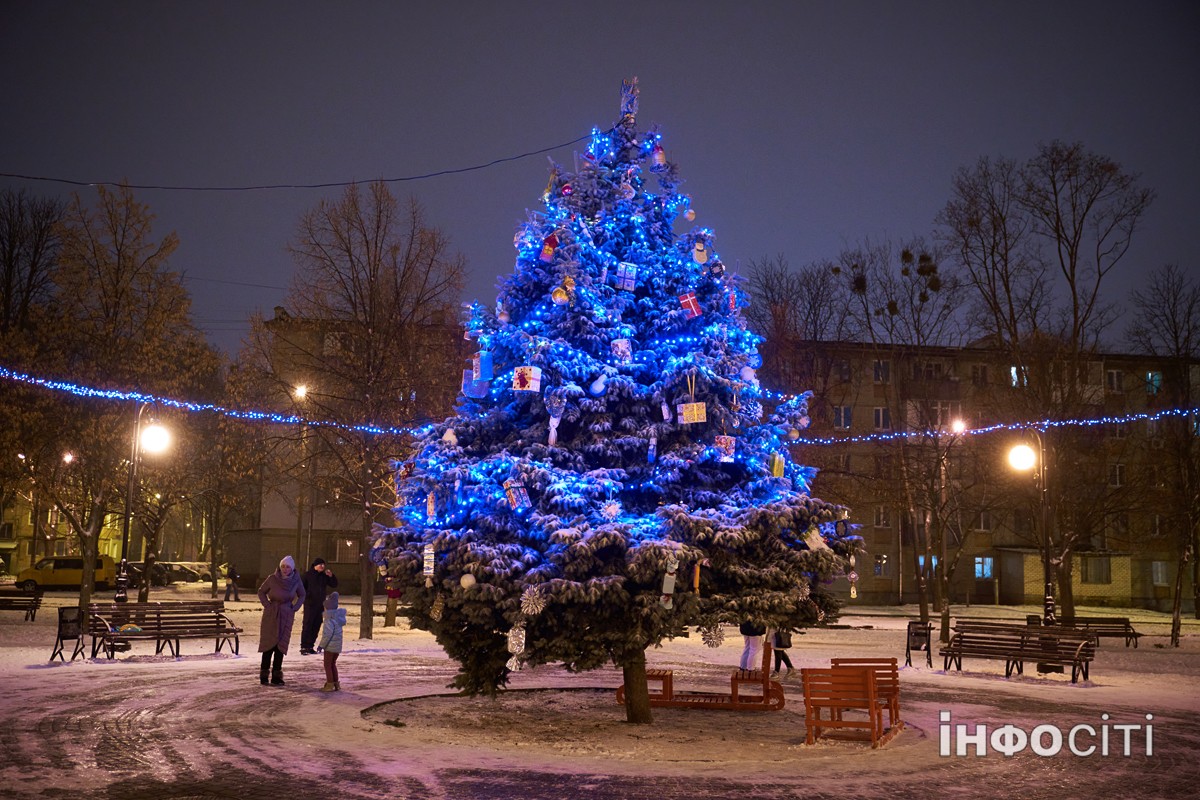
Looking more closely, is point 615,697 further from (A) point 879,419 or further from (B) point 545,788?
(A) point 879,419

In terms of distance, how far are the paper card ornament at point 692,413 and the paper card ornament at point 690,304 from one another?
4.50 feet

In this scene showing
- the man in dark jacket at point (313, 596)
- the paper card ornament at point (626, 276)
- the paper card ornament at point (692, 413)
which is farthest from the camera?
the man in dark jacket at point (313, 596)

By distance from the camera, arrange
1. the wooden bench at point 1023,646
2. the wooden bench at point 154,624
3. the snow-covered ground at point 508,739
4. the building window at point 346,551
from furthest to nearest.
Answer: the building window at point 346,551 → the wooden bench at point 154,624 → the wooden bench at point 1023,646 → the snow-covered ground at point 508,739

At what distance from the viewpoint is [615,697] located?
15.6 m

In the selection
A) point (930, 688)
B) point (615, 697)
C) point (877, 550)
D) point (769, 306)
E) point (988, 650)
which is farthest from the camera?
point (877, 550)

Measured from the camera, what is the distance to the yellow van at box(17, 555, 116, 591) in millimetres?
53000

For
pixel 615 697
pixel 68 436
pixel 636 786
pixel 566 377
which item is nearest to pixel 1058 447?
pixel 615 697

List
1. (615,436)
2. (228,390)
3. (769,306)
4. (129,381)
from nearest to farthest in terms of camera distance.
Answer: (615,436) → (129,381) → (228,390) → (769,306)

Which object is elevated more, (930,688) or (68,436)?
(68,436)

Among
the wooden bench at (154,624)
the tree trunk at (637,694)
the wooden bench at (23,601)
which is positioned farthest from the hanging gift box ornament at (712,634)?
the wooden bench at (23,601)

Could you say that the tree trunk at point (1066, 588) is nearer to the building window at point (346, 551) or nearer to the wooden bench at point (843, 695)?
the wooden bench at point (843, 695)

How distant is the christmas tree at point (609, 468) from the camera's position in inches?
481

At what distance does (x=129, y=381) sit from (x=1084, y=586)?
2000 inches

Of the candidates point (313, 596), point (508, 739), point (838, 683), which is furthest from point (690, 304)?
point (313, 596)
